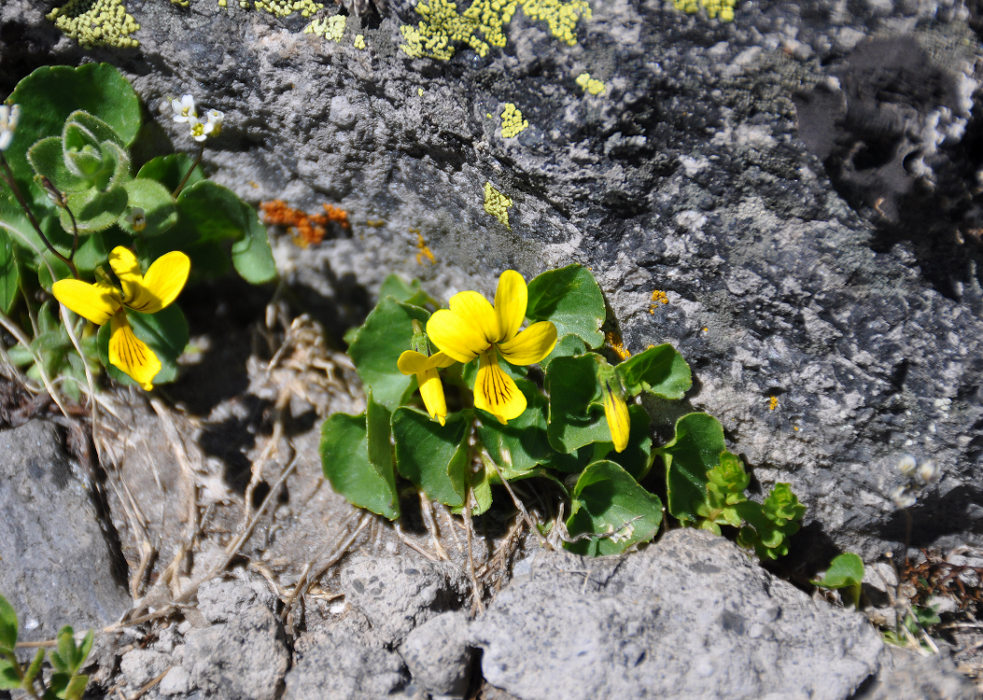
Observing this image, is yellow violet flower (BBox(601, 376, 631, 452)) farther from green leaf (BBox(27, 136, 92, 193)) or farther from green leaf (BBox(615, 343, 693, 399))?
green leaf (BBox(27, 136, 92, 193))

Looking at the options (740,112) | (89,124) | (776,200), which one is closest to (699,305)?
(776,200)

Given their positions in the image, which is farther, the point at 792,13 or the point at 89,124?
the point at 89,124

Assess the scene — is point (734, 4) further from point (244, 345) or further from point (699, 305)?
point (244, 345)

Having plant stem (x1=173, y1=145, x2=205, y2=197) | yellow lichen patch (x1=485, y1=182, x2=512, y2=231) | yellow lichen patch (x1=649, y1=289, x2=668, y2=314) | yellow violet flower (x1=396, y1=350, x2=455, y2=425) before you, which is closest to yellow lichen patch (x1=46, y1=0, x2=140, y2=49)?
plant stem (x1=173, y1=145, x2=205, y2=197)

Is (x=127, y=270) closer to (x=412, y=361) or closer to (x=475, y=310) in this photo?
(x=412, y=361)

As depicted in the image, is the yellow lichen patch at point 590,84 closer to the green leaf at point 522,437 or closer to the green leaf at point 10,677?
the green leaf at point 522,437

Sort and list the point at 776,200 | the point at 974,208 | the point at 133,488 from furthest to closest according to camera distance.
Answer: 1. the point at 133,488
2. the point at 776,200
3. the point at 974,208

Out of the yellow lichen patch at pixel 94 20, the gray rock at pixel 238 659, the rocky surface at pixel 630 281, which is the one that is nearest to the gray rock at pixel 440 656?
the rocky surface at pixel 630 281

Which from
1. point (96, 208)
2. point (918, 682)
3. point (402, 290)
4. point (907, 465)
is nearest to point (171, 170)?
point (96, 208)
